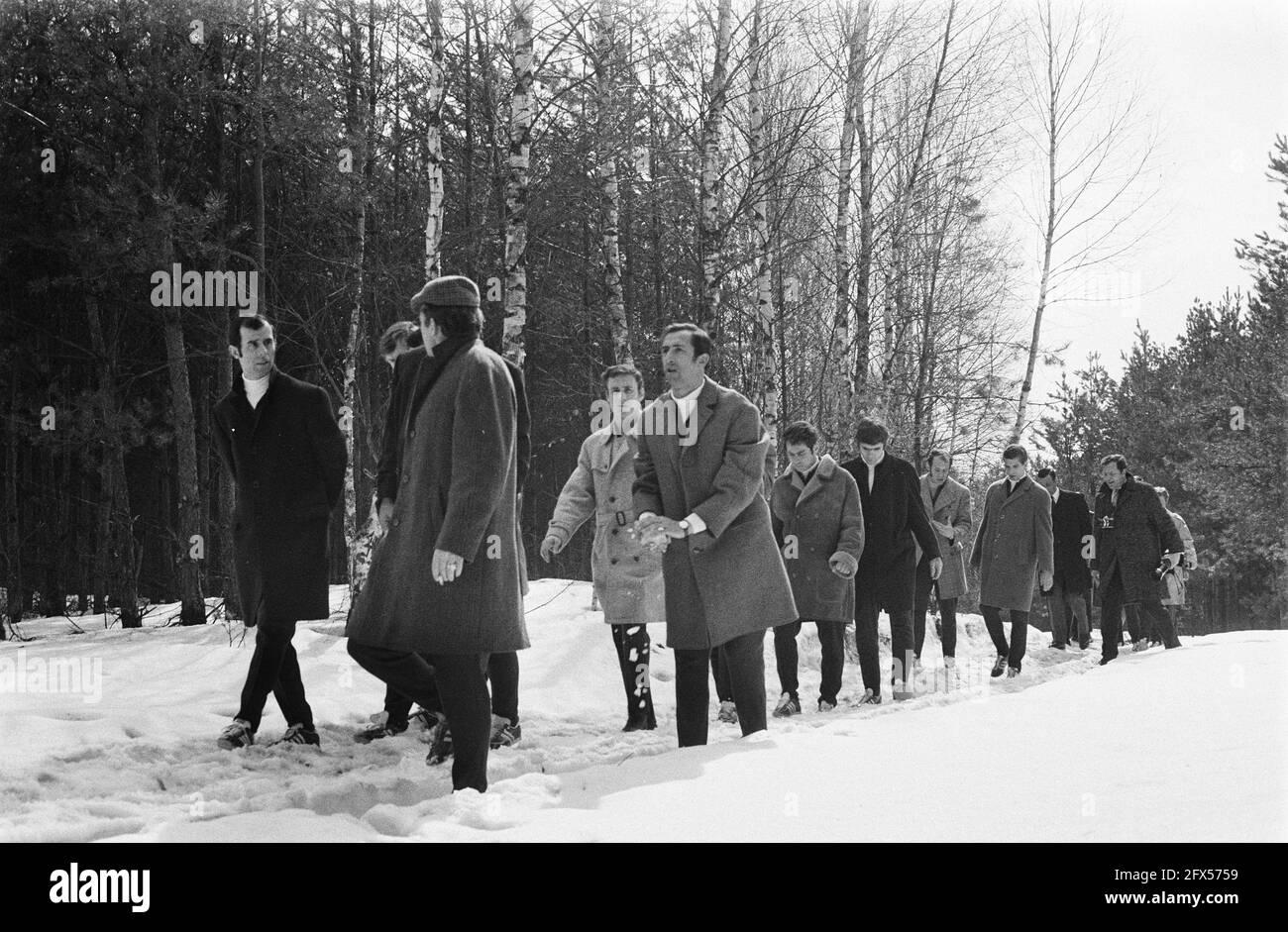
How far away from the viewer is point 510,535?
15.6ft

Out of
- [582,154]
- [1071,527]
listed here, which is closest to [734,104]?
[582,154]

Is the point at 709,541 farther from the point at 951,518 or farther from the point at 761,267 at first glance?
the point at 761,267

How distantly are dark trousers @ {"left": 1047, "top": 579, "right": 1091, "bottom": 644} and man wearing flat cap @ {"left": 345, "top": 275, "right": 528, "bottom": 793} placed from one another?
35.2ft

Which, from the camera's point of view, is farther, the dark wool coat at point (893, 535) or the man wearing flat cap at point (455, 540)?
the dark wool coat at point (893, 535)

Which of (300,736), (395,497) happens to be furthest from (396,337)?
Result: (300,736)

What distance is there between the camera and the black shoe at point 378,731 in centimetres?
641

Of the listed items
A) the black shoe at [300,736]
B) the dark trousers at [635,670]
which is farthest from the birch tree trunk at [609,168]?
the black shoe at [300,736]

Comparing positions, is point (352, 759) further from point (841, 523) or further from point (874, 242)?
point (874, 242)

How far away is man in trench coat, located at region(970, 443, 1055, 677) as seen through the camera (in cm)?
1144

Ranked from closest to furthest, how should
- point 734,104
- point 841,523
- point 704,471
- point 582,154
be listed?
point 704,471, point 841,523, point 582,154, point 734,104

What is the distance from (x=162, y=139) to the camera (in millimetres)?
15711

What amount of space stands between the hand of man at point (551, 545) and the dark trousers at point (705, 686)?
118 centimetres

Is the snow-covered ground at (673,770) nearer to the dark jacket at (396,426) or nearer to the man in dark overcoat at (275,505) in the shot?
the man in dark overcoat at (275,505)
